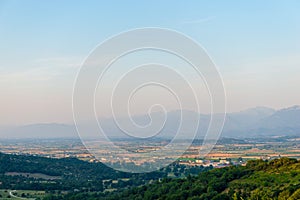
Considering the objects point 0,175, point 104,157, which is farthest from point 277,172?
point 0,175

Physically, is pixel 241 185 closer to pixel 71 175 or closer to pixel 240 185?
pixel 240 185

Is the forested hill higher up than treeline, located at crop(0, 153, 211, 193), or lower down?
higher up

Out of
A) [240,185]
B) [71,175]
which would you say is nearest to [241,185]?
[240,185]

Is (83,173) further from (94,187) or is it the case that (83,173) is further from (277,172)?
(277,172)

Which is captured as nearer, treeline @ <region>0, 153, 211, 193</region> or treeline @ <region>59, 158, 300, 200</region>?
treeline @ <region>59, 158, 300, 200</region>

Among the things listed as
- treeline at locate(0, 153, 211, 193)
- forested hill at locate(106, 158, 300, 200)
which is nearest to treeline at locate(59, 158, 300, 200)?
forested hill at locate(106, 158, 300, 200)

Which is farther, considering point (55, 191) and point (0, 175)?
point (0, 175)

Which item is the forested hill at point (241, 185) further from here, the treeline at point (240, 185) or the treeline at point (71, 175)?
the treeline at point (71, 175)

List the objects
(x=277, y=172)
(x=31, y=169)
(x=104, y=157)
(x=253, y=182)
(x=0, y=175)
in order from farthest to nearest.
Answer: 1. (x=31, y=169)
2. (x=0, y=175)
3. (x=277, y=172)
4. (x=253, y=182)
5. (x=104, y=157)

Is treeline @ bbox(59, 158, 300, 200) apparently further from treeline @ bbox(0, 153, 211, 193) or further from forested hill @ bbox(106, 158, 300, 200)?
treeline @ bbox(0, 153, 211, 193)
